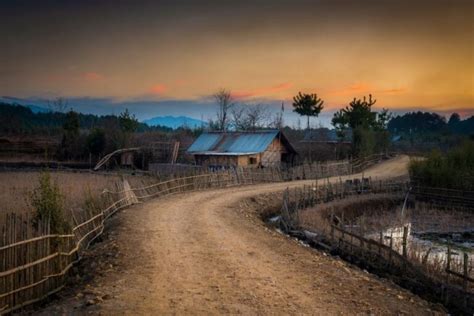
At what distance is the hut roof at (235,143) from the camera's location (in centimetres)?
3788

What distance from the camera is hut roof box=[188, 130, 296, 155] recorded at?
37.9m

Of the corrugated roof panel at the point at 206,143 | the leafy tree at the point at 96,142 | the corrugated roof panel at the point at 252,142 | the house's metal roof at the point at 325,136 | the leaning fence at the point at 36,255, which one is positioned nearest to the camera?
the leaning fence at the point at 36,255

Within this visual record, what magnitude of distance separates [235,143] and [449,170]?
57.5 ft

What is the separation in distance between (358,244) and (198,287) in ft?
22.3

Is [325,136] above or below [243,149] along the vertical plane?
above

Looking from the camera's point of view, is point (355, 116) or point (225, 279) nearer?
point (225, 279)

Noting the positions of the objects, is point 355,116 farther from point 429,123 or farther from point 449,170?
point 429,123

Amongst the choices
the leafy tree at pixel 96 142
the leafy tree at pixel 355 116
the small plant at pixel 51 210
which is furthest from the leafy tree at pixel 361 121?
the small plant at pixel 51 210

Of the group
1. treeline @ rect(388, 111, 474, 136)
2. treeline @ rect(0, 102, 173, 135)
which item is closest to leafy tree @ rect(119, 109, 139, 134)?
treeline @ rect(0, 102, 173, 135)

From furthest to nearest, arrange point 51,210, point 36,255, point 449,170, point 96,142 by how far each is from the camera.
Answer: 1. point 96,142
2. point 449,170
3. point 51,210
4. point 36,255

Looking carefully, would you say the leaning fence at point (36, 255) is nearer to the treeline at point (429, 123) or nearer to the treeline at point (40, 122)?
the treeline at point (40, 122)

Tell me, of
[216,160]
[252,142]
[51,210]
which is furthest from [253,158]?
[51,210]

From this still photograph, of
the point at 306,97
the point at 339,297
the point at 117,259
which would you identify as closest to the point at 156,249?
the point at 117,259

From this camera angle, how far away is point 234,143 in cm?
3941
